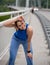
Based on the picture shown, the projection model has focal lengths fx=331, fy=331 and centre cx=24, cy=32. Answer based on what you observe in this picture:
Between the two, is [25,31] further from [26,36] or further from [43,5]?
[43,5]

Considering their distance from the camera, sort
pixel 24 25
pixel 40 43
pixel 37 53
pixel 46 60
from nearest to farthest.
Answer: pixel 24 25, pixel 46 60, pixel 37 53, pixel 40 43

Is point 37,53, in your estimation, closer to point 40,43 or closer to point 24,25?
point 40,43

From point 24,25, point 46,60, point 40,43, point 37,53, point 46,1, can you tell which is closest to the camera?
point 24,25

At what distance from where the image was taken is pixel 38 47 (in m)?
12.2

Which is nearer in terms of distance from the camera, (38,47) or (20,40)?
(20,40)

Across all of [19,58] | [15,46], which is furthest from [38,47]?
[15,46]

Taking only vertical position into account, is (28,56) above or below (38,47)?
above

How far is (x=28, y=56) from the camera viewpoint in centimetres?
675

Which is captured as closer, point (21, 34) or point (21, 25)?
point (21, 25)

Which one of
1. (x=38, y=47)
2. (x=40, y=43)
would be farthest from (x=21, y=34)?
(x=40, y=43)

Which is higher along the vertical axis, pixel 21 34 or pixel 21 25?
pixel 21 25

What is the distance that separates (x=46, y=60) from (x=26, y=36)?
2.96m

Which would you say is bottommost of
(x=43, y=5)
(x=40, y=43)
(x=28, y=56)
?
(x=43, y=5)

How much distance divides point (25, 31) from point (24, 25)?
0.53ft
